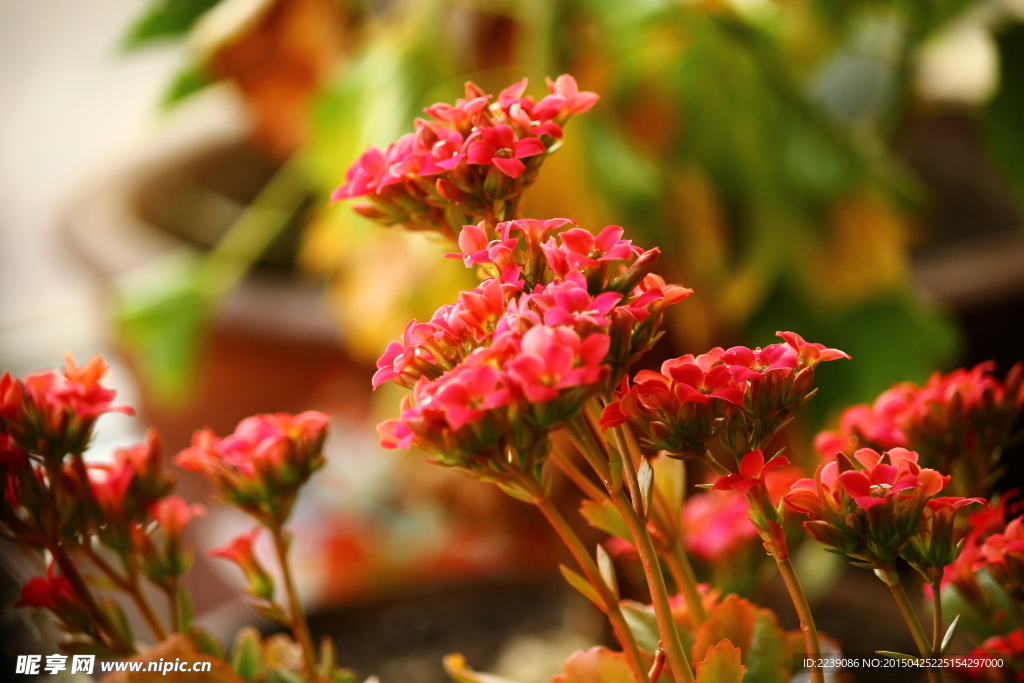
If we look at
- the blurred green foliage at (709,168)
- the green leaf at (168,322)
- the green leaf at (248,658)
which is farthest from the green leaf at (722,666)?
the green leaf at (168,322)

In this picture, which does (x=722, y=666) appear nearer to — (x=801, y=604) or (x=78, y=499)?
(x=801, y=604)

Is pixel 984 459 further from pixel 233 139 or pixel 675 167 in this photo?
pixel 233 139

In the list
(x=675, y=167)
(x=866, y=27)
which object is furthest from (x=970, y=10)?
(x=675, y=167)

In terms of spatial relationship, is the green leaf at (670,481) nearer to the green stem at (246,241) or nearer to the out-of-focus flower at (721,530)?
the out-of-focus flower at (721,530)


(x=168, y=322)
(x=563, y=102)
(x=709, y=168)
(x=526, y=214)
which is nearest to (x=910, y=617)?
(x=563, y=102)

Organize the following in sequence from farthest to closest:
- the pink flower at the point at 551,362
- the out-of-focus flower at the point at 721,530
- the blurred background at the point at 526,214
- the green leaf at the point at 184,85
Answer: the green leaf at the point at 184,85 → the blurred background at the point at 526,214 → the out-of-focus flower at the point at 721,530 → the pink flower at the point at 551,362

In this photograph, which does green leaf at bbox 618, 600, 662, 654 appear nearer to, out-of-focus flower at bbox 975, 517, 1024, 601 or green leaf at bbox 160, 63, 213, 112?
out-of-focus flower at bbox 975, 517, 1024, 601
